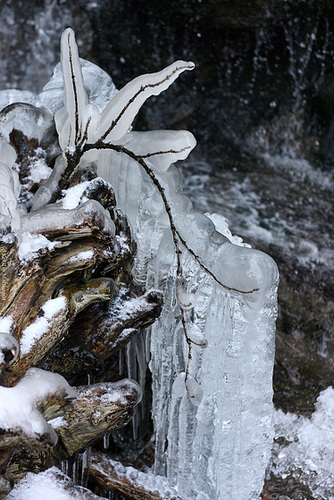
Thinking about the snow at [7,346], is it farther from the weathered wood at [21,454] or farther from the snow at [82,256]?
the snow at [82,256]

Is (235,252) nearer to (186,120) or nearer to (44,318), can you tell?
(44,318)

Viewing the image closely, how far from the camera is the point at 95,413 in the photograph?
4.45 ft

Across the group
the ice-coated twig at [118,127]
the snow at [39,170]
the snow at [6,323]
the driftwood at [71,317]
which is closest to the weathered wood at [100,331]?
the driftwood at [71,317]

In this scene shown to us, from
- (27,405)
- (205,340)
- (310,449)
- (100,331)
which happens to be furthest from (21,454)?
(310,449)

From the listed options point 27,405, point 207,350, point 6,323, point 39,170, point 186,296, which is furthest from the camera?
point 39,170

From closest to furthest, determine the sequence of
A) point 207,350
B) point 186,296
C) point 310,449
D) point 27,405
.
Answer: point 27,405
point 186,296
point 207,350
point 310,449

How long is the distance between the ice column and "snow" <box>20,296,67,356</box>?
0.32 meters

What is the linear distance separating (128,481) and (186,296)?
55 centimetres

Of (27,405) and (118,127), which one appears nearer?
(27,405)

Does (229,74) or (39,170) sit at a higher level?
(39,170)

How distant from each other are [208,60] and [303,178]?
46.4 inches

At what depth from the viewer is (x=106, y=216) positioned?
54.2 inches

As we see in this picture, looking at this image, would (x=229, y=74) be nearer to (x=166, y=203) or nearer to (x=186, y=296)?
(x=166, y=203)

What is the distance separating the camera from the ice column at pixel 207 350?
4.72ft
